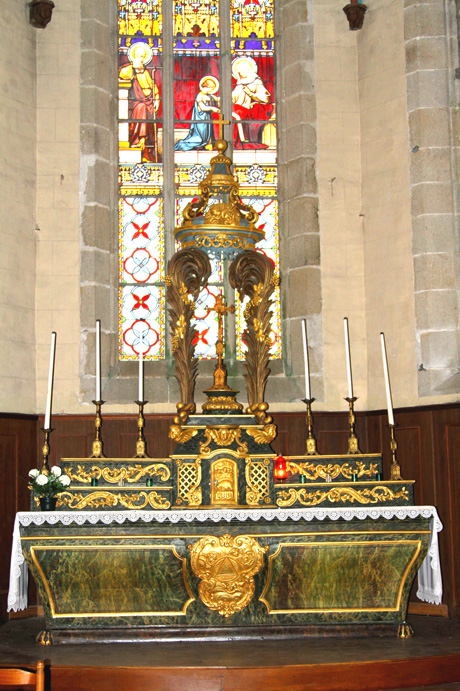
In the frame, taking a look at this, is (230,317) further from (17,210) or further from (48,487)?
(48,487)

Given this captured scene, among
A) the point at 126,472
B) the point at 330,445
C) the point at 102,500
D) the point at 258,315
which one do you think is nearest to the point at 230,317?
the point at 330,445

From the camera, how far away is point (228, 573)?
7039 millimetres

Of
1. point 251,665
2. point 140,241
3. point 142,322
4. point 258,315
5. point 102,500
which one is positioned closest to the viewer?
point 251,665

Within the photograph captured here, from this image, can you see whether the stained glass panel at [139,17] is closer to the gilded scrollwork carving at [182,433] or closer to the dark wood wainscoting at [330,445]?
the dark wood wainscoting at [330,445]

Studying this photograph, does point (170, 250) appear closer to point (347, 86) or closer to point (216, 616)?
point (347, 86)

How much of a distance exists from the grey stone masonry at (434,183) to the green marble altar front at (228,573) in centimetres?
→ 234

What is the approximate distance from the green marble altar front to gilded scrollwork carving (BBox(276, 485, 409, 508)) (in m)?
0.24

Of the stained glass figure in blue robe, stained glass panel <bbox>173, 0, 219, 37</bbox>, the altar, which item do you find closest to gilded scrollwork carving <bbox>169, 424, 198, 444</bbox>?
the altar

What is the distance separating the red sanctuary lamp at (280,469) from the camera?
7664mm

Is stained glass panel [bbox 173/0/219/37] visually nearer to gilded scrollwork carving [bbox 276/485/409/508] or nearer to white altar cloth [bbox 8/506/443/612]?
gilded scrollwork carving [bbox 276/485/409/508]

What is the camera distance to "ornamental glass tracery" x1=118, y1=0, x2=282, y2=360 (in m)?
10.1

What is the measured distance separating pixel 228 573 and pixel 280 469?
3.47ft

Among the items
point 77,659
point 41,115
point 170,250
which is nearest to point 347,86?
point 170,250

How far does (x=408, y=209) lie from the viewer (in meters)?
9.39
